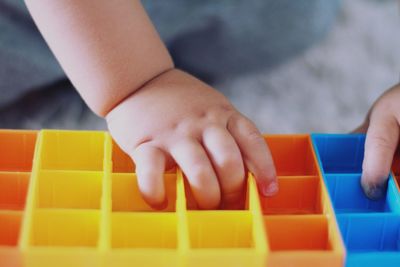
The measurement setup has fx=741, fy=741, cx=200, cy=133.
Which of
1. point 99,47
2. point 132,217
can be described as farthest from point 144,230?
point 99,47

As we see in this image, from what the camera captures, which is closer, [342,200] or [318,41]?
[342,200]

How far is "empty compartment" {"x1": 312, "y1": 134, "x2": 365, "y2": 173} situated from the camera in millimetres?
657

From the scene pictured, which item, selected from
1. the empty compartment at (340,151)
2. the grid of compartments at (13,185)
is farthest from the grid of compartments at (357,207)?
the grid of compartments at (13,185)

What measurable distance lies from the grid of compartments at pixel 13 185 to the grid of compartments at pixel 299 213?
175 mm

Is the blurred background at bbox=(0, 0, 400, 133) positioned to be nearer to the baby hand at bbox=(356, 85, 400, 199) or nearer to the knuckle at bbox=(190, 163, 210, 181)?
the baby hand at bbox=(356, 85, 400, 199)

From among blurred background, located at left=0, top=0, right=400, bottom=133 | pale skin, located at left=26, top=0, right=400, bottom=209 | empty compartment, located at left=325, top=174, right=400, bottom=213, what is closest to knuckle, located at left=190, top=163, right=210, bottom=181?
pale skin, located at left=26, top=0, right=400, bottom=209

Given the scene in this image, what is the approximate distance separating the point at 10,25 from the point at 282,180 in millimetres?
432

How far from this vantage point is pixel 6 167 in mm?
643

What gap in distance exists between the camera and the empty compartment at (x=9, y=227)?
0.53 metres

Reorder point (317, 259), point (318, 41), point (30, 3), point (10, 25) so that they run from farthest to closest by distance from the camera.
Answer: point (318, 41)
point (10, 25)
point (30, 3)
point (317, 259)

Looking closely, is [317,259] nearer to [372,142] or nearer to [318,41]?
[372,142]

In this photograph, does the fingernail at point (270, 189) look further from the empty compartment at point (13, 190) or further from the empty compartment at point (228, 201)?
the empty compartment at point (13, 190)

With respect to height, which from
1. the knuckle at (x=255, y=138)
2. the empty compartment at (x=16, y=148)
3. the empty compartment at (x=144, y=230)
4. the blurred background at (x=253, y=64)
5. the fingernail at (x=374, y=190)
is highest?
the knuckle at (x=255, y=138)

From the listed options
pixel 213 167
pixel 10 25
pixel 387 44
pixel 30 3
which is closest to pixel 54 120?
pixel 10 25
